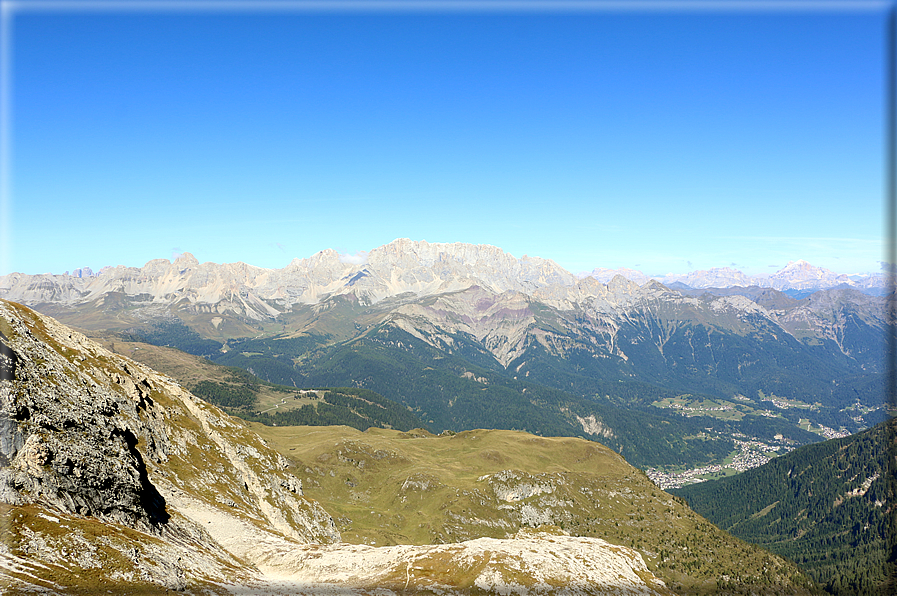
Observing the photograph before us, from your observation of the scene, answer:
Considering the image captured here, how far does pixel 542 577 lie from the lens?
5281cm

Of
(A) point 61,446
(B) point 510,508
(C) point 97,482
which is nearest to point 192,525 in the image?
(C) point 97,482

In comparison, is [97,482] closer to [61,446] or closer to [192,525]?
[61,446]

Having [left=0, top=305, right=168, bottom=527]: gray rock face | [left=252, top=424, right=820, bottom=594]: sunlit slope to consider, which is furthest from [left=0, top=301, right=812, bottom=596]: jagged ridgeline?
[left=252, top=424, right=820, bottom=594]: sunlit slope

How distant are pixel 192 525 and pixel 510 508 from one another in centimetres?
12356

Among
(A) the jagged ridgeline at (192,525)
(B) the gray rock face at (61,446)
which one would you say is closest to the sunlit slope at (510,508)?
(A) the jagged ridgeline at (192,525)

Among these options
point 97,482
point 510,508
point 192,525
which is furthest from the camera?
point 510,508

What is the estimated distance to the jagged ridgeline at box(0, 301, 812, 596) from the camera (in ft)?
112

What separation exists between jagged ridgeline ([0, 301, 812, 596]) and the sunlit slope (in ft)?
3.67

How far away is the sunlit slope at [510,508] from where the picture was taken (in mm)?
136250

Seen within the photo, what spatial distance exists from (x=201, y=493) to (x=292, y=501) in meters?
28.5

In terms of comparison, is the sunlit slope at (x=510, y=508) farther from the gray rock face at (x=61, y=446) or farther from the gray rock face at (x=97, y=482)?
the gray rock face at (x=61, y=446)

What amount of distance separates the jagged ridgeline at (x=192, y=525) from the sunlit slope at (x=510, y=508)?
44.1 inches

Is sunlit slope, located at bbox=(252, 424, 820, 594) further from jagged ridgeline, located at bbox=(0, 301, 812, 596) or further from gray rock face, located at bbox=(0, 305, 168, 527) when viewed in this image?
gray rock face, located at bbox=(0, 305, 168, 527)

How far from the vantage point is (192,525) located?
2212 inches
